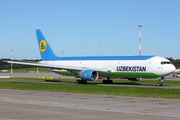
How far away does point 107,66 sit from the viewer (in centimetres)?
4931

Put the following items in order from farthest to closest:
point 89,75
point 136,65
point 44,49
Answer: point 44,49
point 89,75
point 136,65

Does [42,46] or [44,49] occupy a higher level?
[42,46]

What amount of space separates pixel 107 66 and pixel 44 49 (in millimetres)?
15422

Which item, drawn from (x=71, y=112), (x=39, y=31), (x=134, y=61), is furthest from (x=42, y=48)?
(x=71, y=112)

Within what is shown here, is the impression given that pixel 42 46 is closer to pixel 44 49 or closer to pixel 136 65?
pixel 44 49

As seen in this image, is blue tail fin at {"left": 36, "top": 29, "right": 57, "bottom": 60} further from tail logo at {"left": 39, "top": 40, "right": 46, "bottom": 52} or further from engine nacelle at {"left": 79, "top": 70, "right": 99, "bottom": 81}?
engine nacelle at {"left": 79, "top": 70, "right": 99, "bottom": 81}

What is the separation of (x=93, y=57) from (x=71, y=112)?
121 feet

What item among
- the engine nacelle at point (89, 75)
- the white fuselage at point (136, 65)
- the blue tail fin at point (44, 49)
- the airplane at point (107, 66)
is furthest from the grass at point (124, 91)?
the blue tail fin at point (44, 49)

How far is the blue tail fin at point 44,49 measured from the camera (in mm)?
57906

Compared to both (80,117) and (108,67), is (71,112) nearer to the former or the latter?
(80,117)

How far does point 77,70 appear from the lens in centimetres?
5072

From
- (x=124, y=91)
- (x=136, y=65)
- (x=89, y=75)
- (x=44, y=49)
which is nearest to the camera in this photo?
(x=124, y=91)

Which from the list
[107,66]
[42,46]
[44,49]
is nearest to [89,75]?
[107,66]

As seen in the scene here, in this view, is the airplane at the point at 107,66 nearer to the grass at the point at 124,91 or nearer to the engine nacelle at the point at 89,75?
the engine nacelle at the point at 89,75
